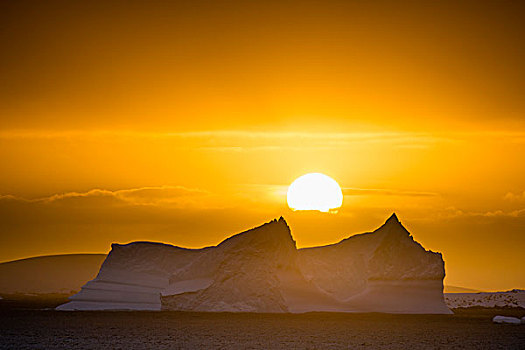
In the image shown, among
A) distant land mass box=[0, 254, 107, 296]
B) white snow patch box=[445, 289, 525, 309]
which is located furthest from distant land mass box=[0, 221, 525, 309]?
white snow patch box=[445, 289, 525, 309]

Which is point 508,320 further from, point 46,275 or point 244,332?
point 46,275

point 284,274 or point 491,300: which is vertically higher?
point 491,300

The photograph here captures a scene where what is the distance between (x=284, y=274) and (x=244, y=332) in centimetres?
1169

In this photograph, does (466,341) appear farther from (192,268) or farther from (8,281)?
(8,281)

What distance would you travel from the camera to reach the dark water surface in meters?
32.5

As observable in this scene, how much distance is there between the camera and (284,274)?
49094mm

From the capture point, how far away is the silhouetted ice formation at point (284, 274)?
156 ft

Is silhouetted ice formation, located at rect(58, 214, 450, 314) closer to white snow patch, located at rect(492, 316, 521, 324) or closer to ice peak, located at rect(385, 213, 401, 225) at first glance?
ice peak, located at rect(385, 213, 401, 225)

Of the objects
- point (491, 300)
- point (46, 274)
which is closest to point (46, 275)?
point (46, 274)

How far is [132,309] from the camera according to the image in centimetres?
5162

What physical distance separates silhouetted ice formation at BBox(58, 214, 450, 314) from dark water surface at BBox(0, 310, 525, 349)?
1147 mm

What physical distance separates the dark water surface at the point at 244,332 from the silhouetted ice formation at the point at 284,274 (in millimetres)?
1147

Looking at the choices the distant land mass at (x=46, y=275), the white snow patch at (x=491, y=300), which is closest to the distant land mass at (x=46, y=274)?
the distant land mass at (x=46, y=275)

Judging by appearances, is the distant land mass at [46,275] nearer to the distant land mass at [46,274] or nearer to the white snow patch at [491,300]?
the distant land mass at [46,274]
